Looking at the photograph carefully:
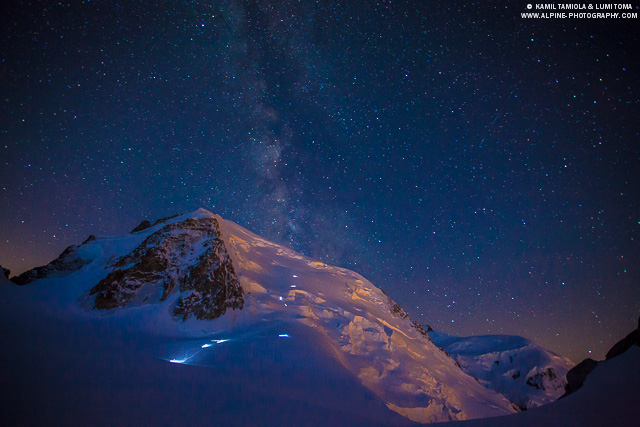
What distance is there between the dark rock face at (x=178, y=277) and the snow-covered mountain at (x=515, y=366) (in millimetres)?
96802

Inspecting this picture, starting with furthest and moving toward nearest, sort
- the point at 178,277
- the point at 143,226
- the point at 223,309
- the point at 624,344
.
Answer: the point at 143,226 → the point at 178,277 → the point at 223,309 → the point at 624,344

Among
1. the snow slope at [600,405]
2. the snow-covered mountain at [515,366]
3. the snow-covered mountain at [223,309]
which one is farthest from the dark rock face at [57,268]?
the snow-covered mountain at [515,366]

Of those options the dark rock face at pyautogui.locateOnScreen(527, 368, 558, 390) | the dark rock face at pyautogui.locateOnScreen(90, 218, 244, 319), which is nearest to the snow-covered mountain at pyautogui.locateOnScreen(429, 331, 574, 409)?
the dark rock face at pyautogui.locateOnScreen(527, 368, 558, 390)

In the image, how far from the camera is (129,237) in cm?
2195

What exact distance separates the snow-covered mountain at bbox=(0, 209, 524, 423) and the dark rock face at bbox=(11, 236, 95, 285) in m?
0.09

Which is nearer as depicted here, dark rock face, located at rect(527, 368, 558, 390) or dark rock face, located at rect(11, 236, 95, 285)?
dark rock face, located at rect(11, 236, 95, 285)

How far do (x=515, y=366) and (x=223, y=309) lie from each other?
428ft

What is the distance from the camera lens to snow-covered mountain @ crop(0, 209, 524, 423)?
43.4 feet

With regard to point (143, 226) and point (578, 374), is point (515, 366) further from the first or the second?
point (143, 226)

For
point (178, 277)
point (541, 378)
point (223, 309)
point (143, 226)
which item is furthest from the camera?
point (541, 378)

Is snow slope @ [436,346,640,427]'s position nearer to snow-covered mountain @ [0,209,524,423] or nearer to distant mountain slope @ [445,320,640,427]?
distant mountain slope @ [445,320,640,427]

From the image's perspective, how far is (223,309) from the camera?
16.4 meters

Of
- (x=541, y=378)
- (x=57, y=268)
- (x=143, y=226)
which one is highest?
(x=143, y=226)

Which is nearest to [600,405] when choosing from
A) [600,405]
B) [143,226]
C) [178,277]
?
[600,405]
